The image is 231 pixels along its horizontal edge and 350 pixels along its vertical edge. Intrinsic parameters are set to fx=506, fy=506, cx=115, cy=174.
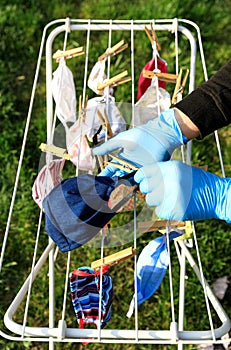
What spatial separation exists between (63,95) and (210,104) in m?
0.40

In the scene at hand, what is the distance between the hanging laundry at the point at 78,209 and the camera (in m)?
1.01

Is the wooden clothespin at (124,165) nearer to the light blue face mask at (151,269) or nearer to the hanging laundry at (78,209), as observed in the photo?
the hanging laundry at (78,209)

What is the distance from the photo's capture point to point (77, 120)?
1.27 metres

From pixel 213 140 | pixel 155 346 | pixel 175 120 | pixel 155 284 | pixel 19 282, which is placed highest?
pixel 175 120

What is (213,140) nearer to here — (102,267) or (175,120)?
(175,120)

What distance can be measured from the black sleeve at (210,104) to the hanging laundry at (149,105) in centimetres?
18

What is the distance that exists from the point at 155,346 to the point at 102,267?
67 cm

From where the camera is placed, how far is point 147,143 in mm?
1104

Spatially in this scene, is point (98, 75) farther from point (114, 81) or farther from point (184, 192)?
point (184, 192)

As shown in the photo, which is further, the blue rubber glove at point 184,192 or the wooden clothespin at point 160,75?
the wooden clothespin at point 160,75

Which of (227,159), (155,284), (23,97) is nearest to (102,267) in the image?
(155,284)

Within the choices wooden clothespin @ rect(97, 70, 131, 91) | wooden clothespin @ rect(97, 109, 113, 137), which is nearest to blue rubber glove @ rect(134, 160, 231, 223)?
wooden clothespin @ rect(97, 109, 113, 137)

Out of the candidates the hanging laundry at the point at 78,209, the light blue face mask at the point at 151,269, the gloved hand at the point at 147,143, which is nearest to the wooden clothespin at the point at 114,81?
the gloved hand at the point at 147,143

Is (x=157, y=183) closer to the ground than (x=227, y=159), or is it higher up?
higher up
